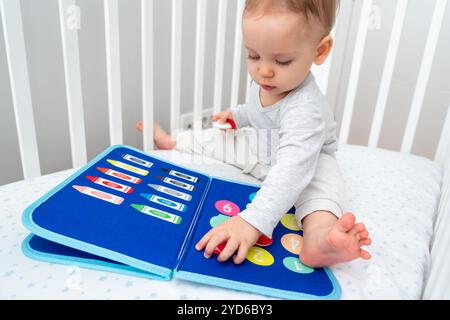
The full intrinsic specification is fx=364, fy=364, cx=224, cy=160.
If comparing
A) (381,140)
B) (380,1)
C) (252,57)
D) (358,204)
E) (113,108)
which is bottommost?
(381,140)

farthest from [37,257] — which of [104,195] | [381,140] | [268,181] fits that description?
[381,140]

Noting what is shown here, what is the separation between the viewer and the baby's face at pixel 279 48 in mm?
573

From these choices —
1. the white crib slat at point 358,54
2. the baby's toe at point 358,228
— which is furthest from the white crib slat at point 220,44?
the baby's toe at point 358,228

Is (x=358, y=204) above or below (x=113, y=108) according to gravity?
below

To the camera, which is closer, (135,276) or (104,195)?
(135,276)

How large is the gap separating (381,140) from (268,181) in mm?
1060

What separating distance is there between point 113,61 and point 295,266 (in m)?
0.60

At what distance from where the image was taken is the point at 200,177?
763 mm

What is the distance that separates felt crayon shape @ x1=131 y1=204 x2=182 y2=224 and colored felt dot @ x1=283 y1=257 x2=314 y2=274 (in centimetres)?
18

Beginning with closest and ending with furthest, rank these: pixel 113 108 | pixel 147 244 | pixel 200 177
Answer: pixel 147 244
pixel 200 177
pixel 113 108

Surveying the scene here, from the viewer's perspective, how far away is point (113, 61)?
0.83 metres

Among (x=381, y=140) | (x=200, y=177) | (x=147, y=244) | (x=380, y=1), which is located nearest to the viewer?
(x=147, y=244)

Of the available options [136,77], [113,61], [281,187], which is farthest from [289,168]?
[136,77]
